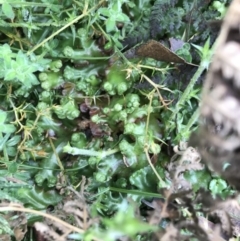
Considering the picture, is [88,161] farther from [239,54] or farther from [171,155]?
[239,54]

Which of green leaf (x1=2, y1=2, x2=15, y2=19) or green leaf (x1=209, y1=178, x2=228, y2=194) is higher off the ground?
green leaf (x1=2, y1=2, x2=15, y2=19)

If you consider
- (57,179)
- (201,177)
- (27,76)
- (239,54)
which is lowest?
(57,179)

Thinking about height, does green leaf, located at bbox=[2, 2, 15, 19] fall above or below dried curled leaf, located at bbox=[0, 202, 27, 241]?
above

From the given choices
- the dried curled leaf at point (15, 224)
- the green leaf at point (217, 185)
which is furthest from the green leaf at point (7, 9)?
the green leaf at point (217, 185)

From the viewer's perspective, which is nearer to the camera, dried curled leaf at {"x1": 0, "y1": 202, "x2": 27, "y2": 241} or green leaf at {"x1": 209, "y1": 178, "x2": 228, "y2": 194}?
dried curled leaf at {"x1": 0, "y1": 202, "x2": 27, "y2": 241}

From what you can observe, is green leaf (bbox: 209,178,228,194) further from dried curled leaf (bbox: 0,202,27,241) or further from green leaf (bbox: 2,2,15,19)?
green leaf (bbox: 2,2,15,19)

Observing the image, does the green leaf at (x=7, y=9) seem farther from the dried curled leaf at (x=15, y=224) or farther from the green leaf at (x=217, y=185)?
the green leaf at (x=217, y=185)

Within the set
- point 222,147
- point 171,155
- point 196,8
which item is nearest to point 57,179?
point 171,155

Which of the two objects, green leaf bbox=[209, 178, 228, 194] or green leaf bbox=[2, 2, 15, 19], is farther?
green leaf bbox=[209, 178, 228, 194]

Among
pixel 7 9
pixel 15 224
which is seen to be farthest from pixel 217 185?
pixel 7 9

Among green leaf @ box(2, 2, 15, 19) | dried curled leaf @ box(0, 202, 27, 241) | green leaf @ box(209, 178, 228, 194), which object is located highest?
green leaf @ box(2, 2, 15, 19)

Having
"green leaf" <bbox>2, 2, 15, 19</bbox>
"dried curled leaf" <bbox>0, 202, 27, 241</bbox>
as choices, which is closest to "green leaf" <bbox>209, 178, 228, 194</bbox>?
"dried curled leaf" <bbox>0, 202, 27, 241</bbox>
